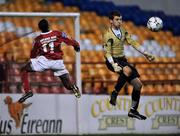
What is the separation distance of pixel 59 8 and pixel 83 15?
0.77 meters

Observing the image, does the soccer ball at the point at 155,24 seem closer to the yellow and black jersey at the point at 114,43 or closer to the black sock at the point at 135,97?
the yellow and black jersey at the point at 114,43

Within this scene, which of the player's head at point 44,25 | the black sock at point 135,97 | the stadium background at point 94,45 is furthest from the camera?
the stadium background at point 94,45

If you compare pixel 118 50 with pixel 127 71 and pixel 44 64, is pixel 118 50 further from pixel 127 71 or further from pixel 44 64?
pixel 44 64

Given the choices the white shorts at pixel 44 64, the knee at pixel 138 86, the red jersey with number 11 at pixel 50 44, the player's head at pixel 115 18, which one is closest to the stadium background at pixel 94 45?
the white shorts at pixel 44 64

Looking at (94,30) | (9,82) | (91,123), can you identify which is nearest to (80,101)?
(91,123)

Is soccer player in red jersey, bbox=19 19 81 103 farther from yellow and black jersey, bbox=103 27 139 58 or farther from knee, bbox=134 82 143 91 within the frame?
knee, bbox=134 82 143 91

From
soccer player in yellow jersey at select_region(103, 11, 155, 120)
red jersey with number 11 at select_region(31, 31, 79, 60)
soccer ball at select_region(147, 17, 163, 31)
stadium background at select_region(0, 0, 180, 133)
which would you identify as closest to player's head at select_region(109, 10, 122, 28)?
soccer player in yellow jersey at select_region(103, 11, 155, 120)

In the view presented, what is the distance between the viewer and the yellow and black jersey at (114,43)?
13065 millimetres

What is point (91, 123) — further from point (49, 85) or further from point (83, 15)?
point (83, 15)

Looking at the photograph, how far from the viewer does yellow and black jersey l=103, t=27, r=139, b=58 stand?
13.1 m

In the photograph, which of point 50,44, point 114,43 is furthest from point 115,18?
point 50,44

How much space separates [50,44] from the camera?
1292 centimetres

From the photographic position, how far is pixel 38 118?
53.4 ft

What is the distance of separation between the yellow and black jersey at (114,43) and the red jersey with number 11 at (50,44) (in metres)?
0.59
